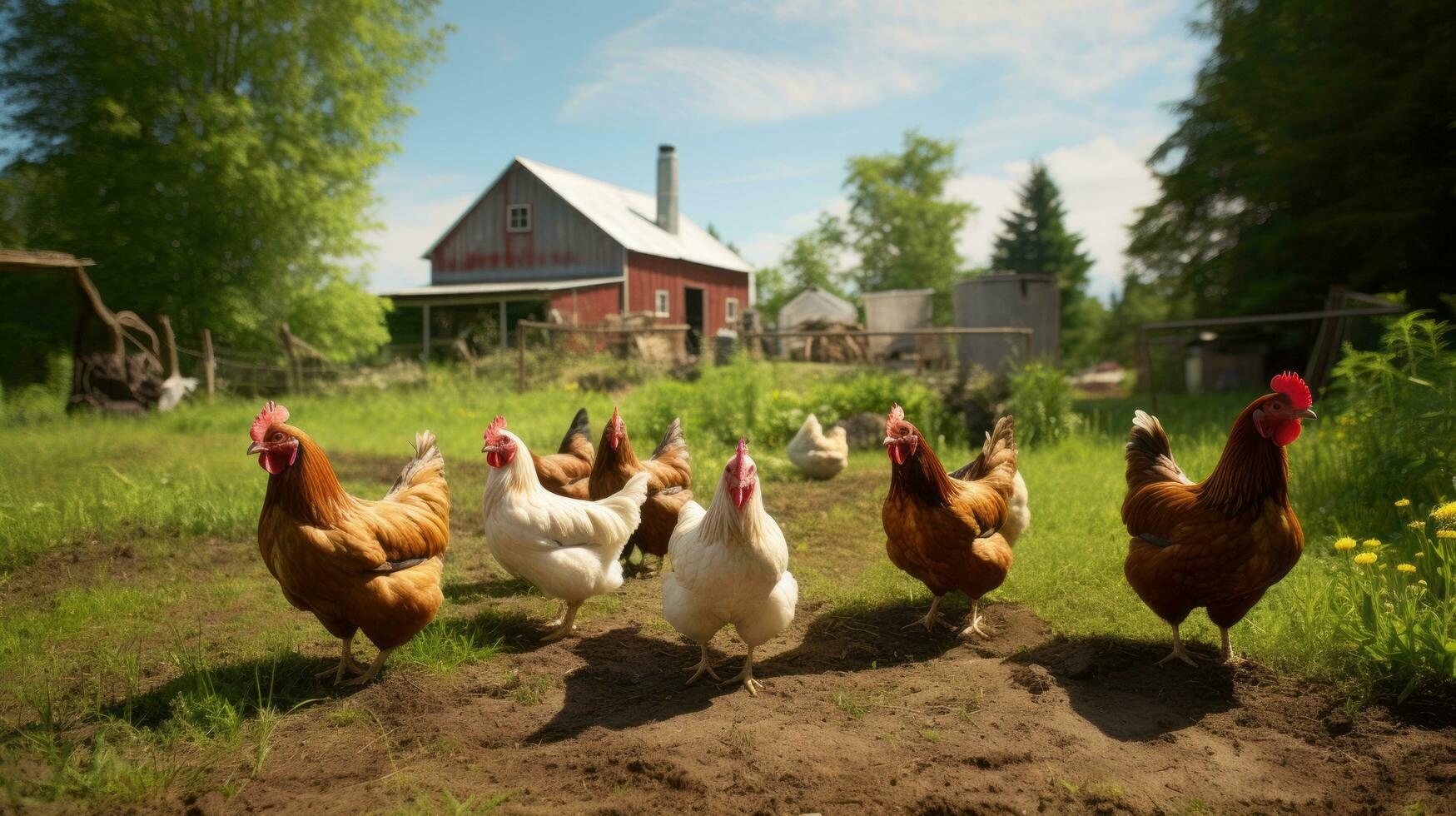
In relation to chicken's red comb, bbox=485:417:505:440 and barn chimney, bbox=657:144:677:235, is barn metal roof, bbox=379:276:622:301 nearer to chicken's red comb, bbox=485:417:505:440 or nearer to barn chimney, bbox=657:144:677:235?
barn chimney, bbox=657:144:677:235

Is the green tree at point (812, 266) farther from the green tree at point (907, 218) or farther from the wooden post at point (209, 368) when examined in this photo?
the wooden post at point (209, 368)

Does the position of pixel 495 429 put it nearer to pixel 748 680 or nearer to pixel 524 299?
pixel 748 680

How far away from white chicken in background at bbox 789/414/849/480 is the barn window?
73.9ft

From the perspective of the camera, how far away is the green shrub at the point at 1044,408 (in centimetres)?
1002

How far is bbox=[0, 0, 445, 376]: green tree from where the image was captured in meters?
17.6

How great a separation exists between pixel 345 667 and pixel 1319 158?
15.9m

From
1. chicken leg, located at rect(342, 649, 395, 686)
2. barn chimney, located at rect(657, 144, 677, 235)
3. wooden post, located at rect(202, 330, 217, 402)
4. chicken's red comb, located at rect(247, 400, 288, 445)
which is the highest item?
barn chimney, located at rect(657, 144, 677, 235)

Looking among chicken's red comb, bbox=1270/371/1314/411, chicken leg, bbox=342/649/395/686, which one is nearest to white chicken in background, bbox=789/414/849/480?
chicken's red comb, bbox=1270/371/1314/411

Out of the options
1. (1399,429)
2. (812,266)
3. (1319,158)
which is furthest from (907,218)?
(1399,429)

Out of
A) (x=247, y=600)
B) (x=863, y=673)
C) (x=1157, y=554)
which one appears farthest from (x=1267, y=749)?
(x=247, y=600)

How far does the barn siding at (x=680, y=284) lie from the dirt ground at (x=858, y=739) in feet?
81.9

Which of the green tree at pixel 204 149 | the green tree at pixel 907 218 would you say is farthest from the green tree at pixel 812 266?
the green tree at pixel 204 149

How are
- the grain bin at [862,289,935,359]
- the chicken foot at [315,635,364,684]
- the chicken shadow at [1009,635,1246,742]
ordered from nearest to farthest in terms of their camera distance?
the chicken shadow at [1009,635,1246,742] < the chicken foot at [315,635,364,684] < the grain bin at [862,289,935,359]

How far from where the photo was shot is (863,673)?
12.7 feet
